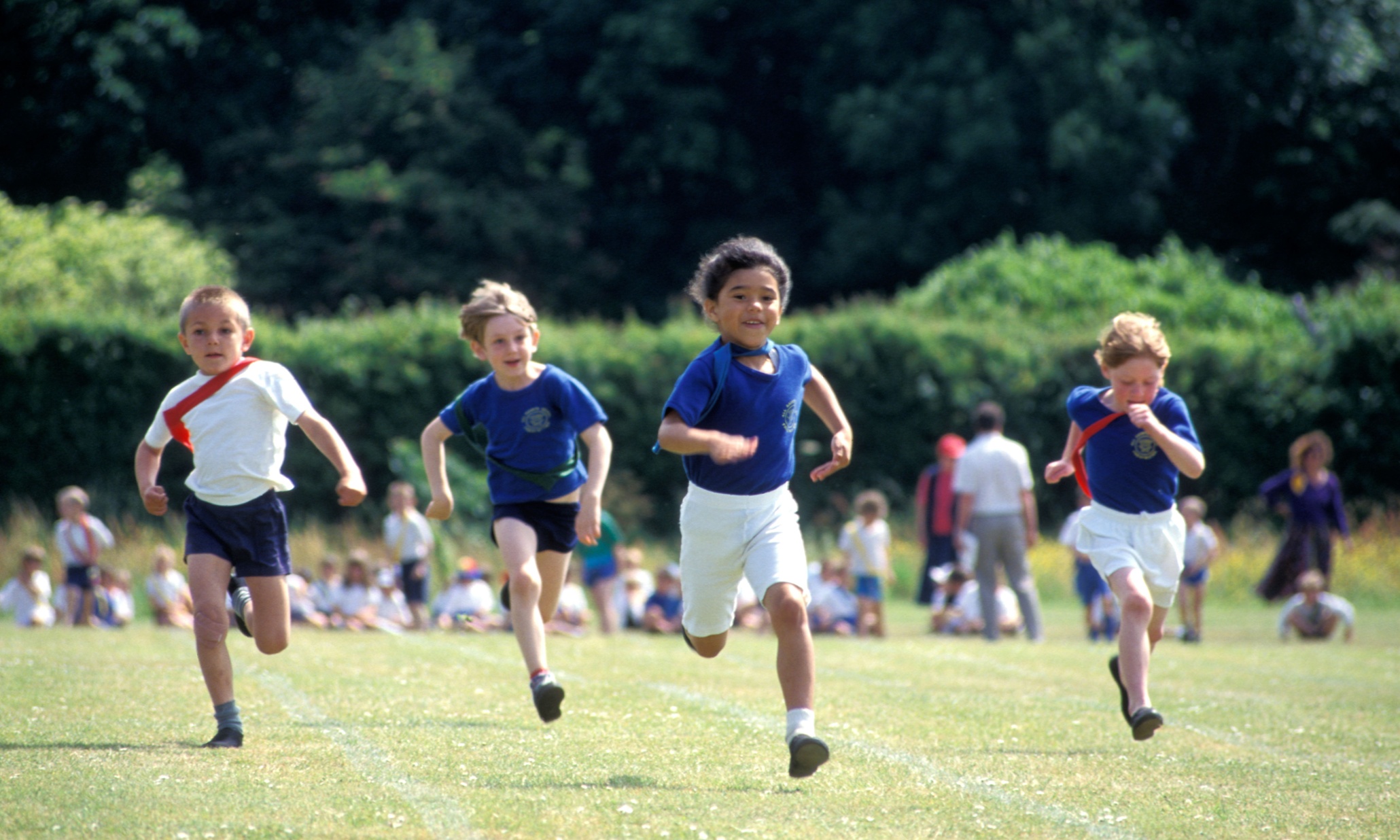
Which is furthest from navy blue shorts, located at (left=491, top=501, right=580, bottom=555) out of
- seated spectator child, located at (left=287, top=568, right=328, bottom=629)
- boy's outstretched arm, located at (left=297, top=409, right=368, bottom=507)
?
seated spectator child, located at (left=287, top=568, right=328, bottom=629)

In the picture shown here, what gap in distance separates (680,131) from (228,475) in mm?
29224

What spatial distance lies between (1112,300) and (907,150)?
9121 millimetres

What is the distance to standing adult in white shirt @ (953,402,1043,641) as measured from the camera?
1395cm

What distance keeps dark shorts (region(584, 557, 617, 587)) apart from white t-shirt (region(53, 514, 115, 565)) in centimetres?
468

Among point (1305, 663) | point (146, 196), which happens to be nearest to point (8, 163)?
point (146, 196)

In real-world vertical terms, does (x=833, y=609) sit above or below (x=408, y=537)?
below

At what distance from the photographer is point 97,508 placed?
2084 centimetres

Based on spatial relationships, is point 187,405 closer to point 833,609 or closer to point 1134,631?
point 1134,631

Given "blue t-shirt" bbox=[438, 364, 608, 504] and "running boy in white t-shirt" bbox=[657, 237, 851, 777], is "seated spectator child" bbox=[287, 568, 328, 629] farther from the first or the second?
"running boy in white t-shirt" bbox=[657, 237, 851, 777]

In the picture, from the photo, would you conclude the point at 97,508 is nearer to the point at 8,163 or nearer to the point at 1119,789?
the point at 8,163

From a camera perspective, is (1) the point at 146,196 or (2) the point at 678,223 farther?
(2) the point at 678,223

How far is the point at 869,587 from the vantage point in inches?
585

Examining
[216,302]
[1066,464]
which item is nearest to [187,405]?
[216,302]

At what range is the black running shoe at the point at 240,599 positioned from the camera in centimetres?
661
